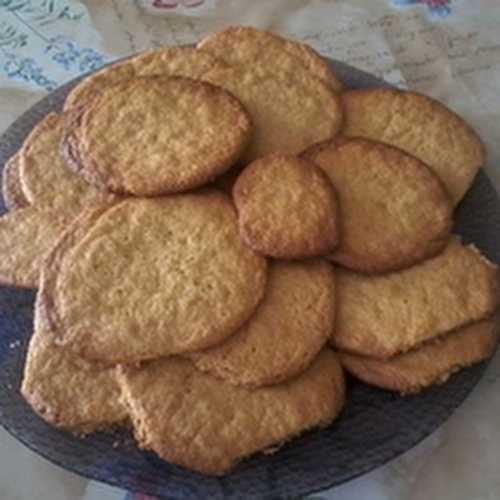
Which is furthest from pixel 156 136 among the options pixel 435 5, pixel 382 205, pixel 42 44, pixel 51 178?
pixel 435 5

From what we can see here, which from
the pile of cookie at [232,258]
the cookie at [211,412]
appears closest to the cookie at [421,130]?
the pile of cookie at [232,258]

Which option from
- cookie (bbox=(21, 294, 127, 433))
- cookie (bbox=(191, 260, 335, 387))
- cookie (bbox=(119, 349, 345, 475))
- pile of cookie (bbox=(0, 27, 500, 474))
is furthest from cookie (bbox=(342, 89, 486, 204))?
cookie (bbox=(21, 294, 127, 433))

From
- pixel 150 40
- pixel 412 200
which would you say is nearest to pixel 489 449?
pixel 412 200

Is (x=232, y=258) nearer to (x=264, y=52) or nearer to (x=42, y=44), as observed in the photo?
(x=264, y=52)

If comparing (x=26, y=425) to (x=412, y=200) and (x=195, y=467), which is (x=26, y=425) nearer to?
(x=195, y=467)

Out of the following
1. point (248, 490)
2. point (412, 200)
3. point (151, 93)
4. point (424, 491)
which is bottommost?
point (424, 491)

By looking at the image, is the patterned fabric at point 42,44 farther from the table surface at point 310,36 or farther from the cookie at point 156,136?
the cookie at point 156,136

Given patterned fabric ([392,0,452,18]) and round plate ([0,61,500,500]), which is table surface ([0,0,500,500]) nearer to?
patterned fabric ([392,0,452,18])
